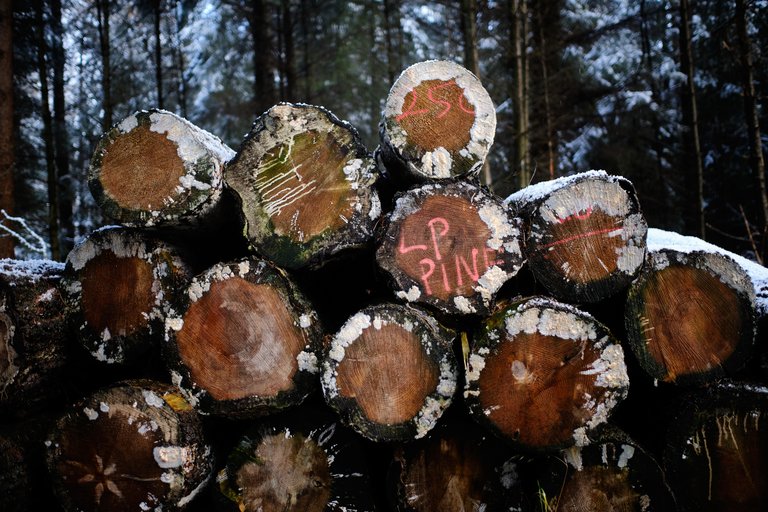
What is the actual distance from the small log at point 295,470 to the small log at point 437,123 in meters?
1.19

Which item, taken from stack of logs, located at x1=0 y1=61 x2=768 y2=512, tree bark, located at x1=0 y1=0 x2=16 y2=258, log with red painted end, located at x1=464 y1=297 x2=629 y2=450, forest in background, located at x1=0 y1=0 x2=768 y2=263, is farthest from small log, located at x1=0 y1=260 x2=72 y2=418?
forest in background, located at x1=0 y1=0 x2=768 y2=263

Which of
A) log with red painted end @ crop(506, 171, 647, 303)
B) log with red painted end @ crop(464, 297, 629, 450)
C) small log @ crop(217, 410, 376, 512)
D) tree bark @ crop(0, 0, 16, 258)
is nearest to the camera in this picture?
log with red painted end @ crop(464, 297, 629, 450)

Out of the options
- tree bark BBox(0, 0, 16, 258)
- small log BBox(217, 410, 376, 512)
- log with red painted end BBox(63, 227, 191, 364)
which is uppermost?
tree bark BBox(0, 0, 16, 258)

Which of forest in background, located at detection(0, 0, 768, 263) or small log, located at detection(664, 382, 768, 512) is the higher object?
forest in background, located at detection(0, 0, 768, 263)

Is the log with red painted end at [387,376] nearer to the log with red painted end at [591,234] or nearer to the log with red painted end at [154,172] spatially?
the log with red painted end at [591,234]

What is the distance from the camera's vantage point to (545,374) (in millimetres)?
1827

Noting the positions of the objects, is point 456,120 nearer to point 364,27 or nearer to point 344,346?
point 344,346

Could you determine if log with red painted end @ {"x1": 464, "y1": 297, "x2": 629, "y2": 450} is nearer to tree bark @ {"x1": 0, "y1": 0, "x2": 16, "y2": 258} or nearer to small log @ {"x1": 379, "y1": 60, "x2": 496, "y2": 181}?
small log @ {"x1": 379, "y1": 60, "x2": 496, "y2": 181}

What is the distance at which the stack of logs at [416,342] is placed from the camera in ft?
6.01

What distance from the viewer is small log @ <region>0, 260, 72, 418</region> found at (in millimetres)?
2150

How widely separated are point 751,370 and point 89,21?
11.7m

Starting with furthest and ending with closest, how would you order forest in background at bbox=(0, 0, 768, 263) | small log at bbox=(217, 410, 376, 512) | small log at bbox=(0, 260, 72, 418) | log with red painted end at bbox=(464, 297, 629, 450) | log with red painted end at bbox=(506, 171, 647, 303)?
forest in background at bbox=(0, 0, 768, 263)
small log at bbox=(0, 260, 72, 418)
small log at bbox=(217, 410, 376, 512)
log with red painted end at bbox=(506, 171, 647, 303)
log with red painted end at bbox=(464, 297, 629, 450)

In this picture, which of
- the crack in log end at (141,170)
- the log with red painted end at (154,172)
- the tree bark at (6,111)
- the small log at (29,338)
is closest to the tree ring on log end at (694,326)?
the log with red painted end at (154,172)

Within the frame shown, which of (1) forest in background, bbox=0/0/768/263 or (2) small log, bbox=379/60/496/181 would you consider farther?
(1) forest in background, bbox=0/0/768/263
